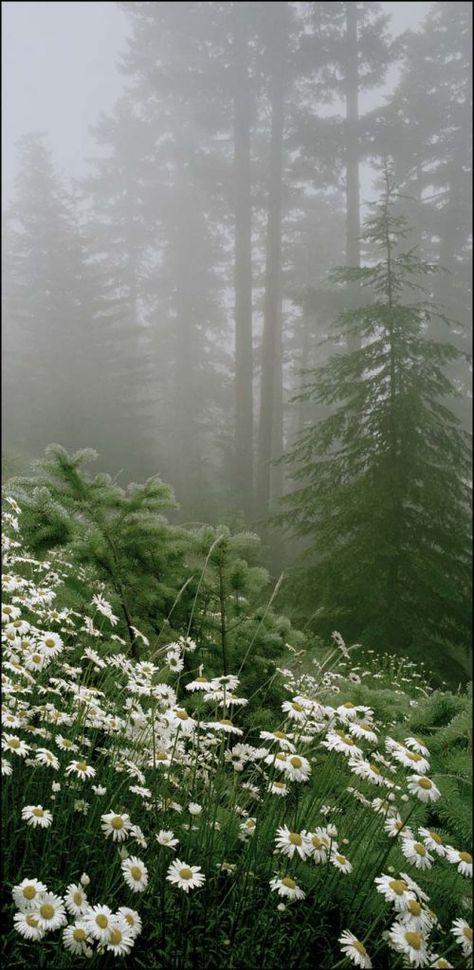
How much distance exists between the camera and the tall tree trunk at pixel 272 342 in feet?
14.8

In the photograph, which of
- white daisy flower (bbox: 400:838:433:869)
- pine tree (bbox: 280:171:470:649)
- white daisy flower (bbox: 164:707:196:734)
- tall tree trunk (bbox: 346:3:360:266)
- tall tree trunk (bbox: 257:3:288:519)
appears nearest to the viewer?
white daisy flower (bbox: 400:838:433:869)

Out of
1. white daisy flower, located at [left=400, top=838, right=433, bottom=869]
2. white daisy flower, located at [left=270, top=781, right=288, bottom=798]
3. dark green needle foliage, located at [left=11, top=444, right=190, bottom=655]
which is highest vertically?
dark green needle foliage, located at [left=11, top=444, right=190, bottom=655]

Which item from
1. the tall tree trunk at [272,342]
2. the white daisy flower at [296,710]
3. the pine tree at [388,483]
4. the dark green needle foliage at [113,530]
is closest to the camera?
the white daisy flower at [296,710]

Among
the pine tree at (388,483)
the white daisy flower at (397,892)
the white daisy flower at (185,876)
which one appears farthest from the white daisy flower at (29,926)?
the pine tree at (388,483)

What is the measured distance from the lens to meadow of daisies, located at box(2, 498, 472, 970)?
→ 1.44m

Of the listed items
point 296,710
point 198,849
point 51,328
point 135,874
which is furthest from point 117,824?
point 51,328

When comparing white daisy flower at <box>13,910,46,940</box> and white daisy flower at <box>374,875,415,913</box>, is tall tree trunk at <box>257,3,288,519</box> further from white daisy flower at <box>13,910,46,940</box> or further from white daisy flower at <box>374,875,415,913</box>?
white daisy flower at <box>13,910,46,940</box>

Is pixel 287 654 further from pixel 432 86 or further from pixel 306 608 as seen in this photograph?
pixel 432 86

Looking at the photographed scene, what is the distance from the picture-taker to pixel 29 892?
1.35 metres

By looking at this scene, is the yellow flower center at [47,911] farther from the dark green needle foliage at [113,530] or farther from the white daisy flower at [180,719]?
the dark green needle foliage at [113,530]

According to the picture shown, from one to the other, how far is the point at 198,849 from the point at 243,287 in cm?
483

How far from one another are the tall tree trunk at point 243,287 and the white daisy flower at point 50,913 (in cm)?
334

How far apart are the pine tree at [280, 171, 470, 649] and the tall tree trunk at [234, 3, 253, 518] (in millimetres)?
469

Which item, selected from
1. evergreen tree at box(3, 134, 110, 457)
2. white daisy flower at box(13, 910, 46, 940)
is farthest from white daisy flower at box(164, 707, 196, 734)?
evergreen tree at box(3, 134, 110, 457)
